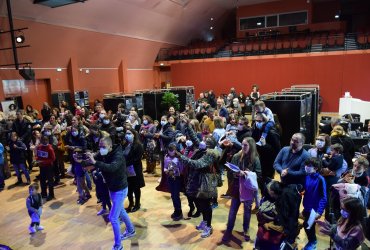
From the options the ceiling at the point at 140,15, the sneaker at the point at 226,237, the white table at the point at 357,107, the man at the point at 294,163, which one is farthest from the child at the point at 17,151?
the white table at the point at 357,107

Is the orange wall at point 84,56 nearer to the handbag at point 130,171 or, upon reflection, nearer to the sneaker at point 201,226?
the handbag at point 130,171

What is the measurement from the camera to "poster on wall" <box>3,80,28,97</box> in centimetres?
1115

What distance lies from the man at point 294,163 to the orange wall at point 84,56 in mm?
11076

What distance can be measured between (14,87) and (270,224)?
11985mm

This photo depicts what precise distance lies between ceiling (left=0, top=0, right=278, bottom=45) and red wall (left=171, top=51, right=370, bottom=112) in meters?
2.89

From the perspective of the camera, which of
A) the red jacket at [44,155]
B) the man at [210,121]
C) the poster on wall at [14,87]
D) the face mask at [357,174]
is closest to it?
the face mask at [357,174]

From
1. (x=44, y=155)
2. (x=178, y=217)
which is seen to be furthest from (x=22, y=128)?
(x=178, y=217)

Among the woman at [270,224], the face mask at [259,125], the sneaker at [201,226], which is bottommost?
the sneaker at [201,226]

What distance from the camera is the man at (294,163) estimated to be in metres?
3.48

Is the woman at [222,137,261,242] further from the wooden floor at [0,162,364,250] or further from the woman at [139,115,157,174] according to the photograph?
the woman at [139,115,157,174]

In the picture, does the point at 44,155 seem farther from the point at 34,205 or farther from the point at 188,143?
the point at 188,143

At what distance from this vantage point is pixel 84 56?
14742 mm

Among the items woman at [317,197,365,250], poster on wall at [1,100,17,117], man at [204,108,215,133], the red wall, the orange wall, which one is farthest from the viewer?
the red wall

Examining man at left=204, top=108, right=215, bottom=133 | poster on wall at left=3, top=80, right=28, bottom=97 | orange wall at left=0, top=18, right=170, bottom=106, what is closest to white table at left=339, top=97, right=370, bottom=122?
man at left=204, top=108, right=215, bottom=133
